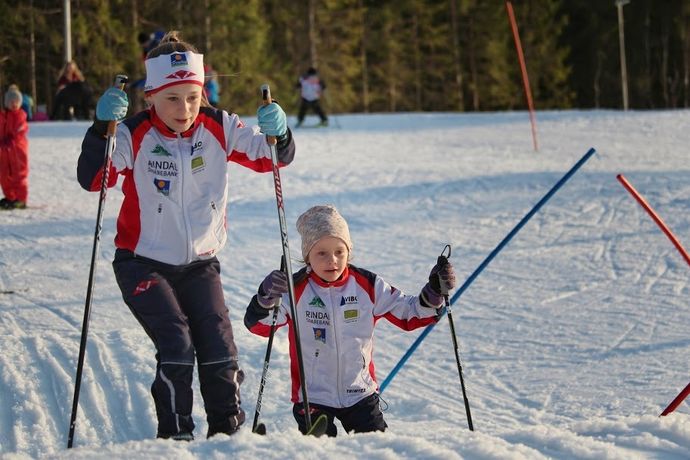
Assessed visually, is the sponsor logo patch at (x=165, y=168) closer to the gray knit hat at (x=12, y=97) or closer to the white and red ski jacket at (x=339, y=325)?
the white and red ski jacket at (x=339, y=325)

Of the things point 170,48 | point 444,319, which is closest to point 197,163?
point 170,48

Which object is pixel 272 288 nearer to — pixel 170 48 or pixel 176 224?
pixel 176 224

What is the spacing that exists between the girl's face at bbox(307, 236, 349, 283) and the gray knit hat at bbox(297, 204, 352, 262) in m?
0.02

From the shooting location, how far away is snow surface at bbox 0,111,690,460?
12.7 ft

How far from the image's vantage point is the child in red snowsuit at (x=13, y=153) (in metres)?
11.6

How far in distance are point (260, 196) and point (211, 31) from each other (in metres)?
26.9

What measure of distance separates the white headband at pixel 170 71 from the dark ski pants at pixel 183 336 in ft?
2.46

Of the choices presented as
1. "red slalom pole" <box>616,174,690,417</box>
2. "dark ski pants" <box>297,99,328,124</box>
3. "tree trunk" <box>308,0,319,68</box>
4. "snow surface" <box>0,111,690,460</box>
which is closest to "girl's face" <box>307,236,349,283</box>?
"snow surface" <box>0,111,690,460</box>

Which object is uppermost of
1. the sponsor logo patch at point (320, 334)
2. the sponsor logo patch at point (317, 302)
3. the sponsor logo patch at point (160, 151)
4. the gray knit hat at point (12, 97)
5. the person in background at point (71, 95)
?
the person in background at point (71, 95)

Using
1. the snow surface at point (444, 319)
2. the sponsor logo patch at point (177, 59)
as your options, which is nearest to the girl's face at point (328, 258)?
the snow surface at point (444, 319)

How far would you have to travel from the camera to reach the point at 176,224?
4.33m

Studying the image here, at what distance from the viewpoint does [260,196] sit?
12.9m

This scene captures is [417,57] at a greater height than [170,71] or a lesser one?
greater

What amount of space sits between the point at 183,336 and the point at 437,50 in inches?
1842
